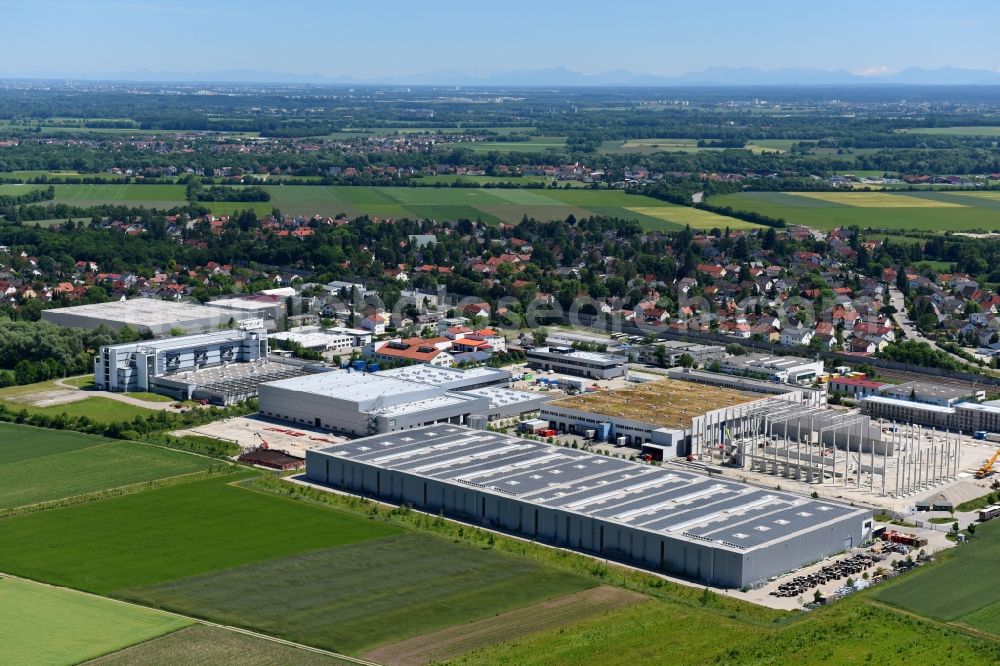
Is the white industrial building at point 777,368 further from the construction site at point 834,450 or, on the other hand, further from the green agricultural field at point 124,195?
the green agricultural field at point 124,195

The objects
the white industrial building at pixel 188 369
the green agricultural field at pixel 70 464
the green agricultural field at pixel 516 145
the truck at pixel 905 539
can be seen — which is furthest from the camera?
the green agricultural field at pixel 516 145

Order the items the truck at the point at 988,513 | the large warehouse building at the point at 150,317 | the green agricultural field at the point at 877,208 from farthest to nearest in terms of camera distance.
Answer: the green agricultural field at the point at 877,208
the large warehouse building at the point at 150,317
the truck at the point at 988,513

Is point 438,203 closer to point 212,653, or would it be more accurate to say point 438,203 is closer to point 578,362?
point 578,362

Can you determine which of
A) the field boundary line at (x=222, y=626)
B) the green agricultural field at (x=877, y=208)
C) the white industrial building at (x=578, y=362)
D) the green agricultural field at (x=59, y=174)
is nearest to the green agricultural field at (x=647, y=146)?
the green agricultural field at (x=877, y=208)

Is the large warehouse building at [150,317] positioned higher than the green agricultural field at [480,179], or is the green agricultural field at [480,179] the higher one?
the green agricultural field at [480,179]

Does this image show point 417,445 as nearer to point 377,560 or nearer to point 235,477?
point 235,477

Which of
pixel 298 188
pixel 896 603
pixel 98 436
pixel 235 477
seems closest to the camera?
pixel 896 603

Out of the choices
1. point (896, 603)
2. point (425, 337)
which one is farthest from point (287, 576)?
point (425, 337)
